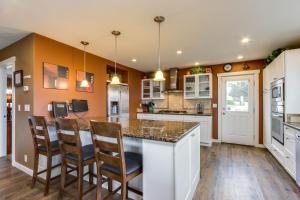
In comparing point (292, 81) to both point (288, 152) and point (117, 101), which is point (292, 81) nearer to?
point (288, 152)

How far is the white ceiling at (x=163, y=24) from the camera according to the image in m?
1.96

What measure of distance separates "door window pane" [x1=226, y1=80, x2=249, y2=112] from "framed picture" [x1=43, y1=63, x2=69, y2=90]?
4342 mm

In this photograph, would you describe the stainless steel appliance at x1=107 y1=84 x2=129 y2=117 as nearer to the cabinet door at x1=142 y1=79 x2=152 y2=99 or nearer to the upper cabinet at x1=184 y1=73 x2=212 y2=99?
the cabinet door at x1=142 y1=79 x2=152 y2=99

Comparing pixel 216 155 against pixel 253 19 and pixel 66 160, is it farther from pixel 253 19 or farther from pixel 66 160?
pixel 66 160

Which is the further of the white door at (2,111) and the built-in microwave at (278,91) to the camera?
the white door at (2,111)

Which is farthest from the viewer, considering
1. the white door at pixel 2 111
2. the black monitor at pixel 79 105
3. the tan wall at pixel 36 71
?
the white door at pixel 2 111

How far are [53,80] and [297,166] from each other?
4.16m

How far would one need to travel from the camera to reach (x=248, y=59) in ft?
14.3

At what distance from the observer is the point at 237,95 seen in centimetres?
470

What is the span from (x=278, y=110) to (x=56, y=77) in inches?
169

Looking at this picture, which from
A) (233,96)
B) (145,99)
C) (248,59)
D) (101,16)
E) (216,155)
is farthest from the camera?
(145,99)

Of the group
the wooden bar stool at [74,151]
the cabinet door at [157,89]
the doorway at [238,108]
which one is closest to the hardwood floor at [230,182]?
the wooden bar stool at [74,151]

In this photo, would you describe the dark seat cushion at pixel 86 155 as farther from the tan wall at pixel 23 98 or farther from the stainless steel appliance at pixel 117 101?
the stainless steel appliance at pixel 117 101

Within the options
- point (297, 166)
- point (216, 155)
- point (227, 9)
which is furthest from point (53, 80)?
point (297, 166)
